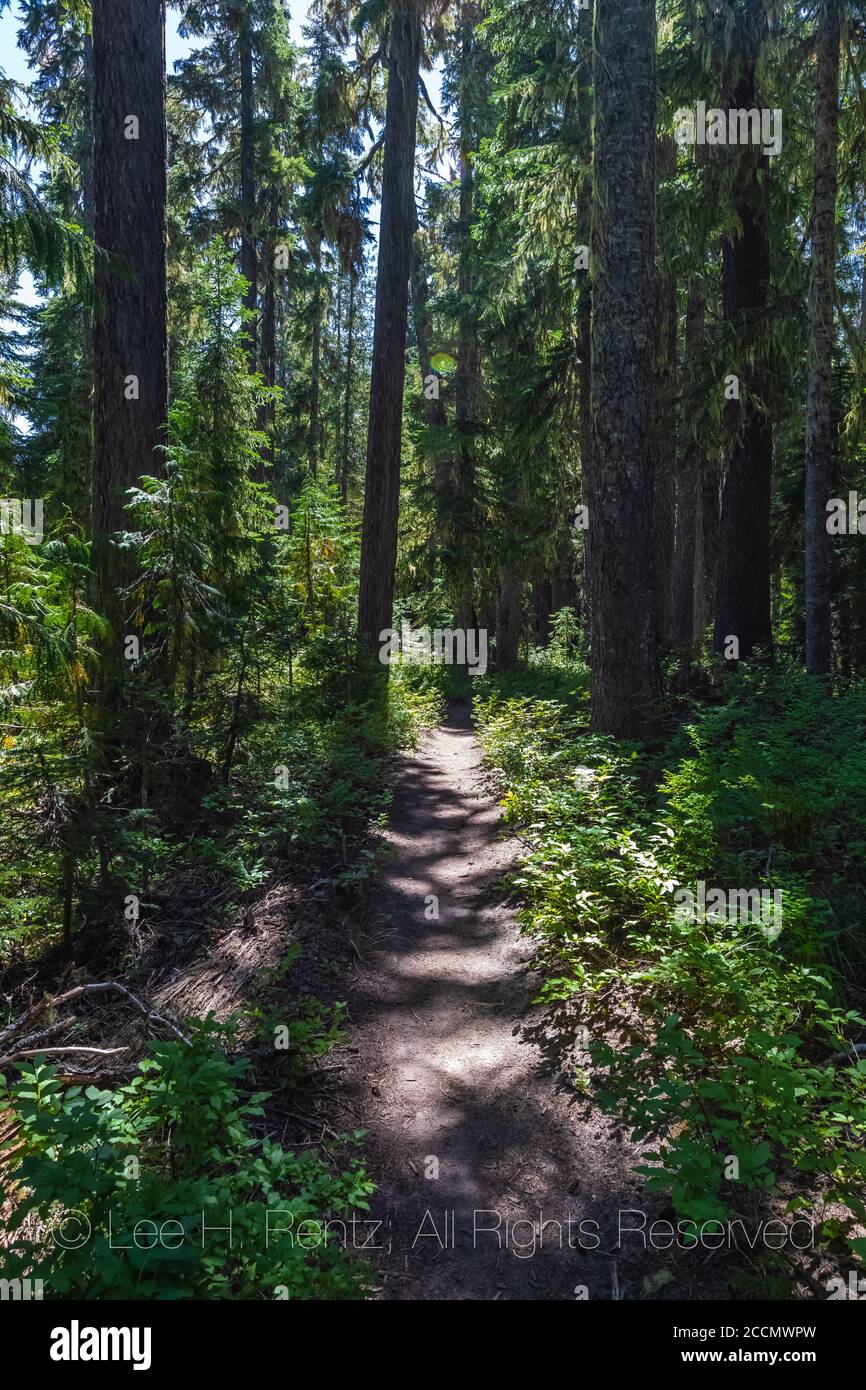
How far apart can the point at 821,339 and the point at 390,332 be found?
23.2ft

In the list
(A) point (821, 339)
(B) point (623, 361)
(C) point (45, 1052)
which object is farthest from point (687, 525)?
(C) point (45, 1052)

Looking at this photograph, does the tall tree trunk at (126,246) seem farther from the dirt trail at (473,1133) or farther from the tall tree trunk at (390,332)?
the tall tree trunk at (390,332)

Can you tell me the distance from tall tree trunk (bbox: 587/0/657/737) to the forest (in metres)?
0.04

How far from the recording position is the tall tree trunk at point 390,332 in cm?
1242

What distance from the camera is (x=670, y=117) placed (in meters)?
10.4

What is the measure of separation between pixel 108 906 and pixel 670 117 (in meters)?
12.3

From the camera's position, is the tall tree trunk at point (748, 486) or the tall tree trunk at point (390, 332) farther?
the tall tree trunk at point (390, 332)

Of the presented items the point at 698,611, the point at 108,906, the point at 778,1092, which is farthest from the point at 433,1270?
the point at 698,611

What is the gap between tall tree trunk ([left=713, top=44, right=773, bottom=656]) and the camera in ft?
33.4

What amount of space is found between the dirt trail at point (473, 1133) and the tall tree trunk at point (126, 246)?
14.5 ft

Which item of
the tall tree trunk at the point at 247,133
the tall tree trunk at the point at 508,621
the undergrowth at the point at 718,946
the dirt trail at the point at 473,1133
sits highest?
the tall tree trunk at the point at 247,133

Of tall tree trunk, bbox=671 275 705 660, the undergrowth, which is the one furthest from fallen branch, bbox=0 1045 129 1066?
tall tree trunk, bbox=671 275 705 660

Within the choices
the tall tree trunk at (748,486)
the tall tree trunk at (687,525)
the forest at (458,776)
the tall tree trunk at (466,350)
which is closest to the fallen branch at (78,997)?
the forest at (458,776)

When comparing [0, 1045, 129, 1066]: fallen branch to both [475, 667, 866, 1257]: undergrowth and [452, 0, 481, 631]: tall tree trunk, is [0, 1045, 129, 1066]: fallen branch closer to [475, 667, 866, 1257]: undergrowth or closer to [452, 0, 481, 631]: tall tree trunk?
[475, 667, 866, 1257]: undergrowth
